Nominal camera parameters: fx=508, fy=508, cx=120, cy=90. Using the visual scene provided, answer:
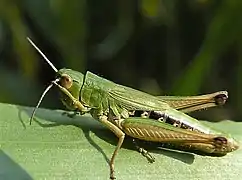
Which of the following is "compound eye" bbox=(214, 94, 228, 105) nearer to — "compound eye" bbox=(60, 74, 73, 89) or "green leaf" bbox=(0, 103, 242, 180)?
"green leaf" bbox=(0, 103, 242, 180)

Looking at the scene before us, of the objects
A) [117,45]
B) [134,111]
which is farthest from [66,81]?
[117,45]

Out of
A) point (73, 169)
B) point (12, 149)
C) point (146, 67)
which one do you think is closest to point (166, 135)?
point (73, 169)

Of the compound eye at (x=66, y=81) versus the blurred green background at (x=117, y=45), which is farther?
the blurred green background at (x=117, y=45)

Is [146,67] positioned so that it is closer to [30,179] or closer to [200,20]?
[200,20]

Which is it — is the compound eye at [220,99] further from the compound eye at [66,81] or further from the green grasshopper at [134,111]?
the compound eye at [66,81]

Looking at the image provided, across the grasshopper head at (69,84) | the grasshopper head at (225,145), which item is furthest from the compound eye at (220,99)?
the grasshopper head at (69,84)

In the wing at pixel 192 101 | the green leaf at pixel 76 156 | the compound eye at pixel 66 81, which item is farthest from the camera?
the wing at pixel 192 101
